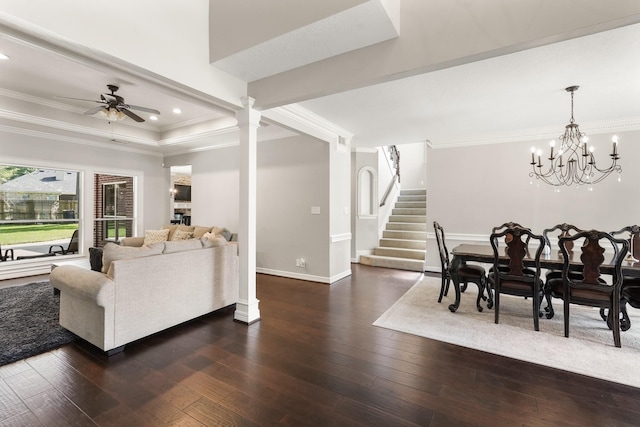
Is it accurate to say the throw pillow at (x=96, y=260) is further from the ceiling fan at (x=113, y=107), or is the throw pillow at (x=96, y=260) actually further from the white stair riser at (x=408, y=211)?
the white stair riser at (x=408, y=211)

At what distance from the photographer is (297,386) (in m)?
2.11

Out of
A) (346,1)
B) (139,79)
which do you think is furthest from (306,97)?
(139,79)

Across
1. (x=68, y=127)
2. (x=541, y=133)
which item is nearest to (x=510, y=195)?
(x=541, y=133)

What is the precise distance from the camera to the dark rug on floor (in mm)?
2564

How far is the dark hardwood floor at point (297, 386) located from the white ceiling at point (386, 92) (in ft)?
7.91

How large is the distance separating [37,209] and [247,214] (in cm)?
525

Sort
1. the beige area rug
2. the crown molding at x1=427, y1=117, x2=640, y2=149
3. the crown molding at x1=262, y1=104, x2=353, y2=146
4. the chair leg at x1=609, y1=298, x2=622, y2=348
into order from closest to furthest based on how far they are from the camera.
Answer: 1. the beige area rug
2. the chair leg at x1=609, y1=298, x2=622, y2=348
3. the crown molding at x1=262, y1=104, x2=353, y2=146
4. the crown molding at x1=427, y1=117, x2=640, y2=149

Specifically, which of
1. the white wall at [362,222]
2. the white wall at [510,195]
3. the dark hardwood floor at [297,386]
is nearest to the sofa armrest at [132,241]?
the dark hardwood floor at [297,386]

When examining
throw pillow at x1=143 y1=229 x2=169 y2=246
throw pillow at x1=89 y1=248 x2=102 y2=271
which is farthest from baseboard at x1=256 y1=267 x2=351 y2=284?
throw pillow at x1=89 y1=248 x2=102 y2=271

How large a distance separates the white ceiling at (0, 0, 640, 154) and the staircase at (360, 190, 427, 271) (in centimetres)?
230

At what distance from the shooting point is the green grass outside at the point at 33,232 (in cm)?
527

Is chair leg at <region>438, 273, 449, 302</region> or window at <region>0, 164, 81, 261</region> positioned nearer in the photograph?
chair leg at <region>438, 273, 449, 302</region>

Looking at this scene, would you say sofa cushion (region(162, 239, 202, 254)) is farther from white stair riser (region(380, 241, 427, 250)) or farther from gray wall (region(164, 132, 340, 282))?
white stair riser (region(380, 241, 427, 250))

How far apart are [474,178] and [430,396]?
4561 millimetres
